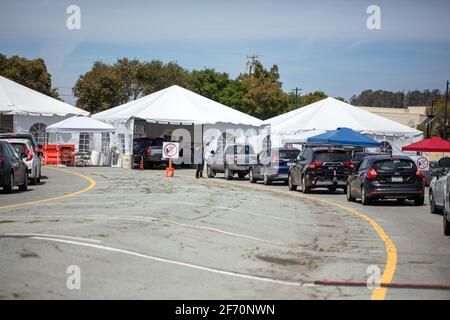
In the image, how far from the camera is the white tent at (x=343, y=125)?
171ft

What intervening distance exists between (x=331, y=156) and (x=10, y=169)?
11929mm

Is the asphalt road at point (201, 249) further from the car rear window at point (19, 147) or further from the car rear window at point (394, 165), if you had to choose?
the car rear window at point (19, 147)

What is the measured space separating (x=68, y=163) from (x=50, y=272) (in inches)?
1639

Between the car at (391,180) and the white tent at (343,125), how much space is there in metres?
28.5

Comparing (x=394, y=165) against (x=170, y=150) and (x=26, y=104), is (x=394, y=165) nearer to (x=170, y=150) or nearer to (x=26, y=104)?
(x=170, y=150)

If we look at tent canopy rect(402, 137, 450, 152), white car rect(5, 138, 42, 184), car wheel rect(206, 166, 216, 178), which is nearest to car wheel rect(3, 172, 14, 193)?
white car rect(5, 138, 42, 184)

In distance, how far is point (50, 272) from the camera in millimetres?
8805

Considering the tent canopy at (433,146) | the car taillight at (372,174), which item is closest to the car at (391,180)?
the car taillight at (372,174)

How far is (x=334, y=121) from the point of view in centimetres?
5262

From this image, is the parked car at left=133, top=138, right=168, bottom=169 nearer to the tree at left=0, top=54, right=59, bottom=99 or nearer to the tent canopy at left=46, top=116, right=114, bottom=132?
the tent canopy at left=46, top=116, right=114, bottom=132

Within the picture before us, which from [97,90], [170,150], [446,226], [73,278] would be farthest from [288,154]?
[97,90]

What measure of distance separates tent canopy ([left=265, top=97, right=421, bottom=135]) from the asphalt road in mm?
32230
